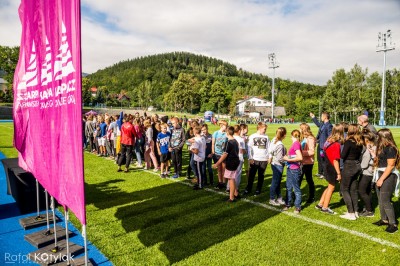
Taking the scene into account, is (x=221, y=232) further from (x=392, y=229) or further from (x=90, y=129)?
(x=90, y=129)

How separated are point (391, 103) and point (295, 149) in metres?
67.0

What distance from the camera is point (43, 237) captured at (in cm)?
504

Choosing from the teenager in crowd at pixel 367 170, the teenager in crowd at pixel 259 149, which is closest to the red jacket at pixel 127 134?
the teenager in crowd at pixel 259 149

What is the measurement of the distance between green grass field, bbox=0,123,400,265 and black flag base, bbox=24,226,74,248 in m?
0.55

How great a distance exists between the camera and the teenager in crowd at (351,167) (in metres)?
6.06

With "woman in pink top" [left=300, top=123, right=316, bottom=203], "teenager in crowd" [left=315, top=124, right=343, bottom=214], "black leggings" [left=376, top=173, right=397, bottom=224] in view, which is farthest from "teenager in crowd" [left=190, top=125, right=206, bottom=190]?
"black leggings" [left=376, top=173, right=397, bottom=224]

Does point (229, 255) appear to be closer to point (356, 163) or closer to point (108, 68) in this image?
point (356, 163)

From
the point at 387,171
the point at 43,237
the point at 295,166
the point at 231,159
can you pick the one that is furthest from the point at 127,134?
the point at 387,171

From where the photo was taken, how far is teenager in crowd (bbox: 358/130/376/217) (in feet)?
20.3

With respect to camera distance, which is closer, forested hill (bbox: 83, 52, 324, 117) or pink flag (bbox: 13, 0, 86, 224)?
pink flag (bbox: 13, 0, 86, 224)

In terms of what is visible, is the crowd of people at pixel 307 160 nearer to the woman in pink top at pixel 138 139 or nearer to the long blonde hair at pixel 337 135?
the long blonde hair at pixel 337 135

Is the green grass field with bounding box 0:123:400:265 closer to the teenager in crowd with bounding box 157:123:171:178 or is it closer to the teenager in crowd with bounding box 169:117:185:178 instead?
the teenager in crowd with bounding box 169:117:185:178

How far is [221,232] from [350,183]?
123 inches

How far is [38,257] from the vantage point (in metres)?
4.40
